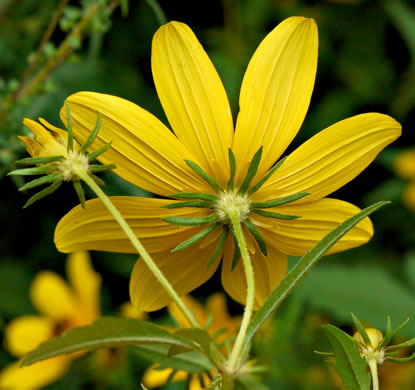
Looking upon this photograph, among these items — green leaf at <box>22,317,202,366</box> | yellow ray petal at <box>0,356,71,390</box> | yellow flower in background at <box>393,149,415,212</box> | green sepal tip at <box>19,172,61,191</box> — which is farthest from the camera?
yellow flower in background at <box>393,149,415,212</box>

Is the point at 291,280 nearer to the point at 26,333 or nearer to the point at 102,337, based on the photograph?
the point at 102,337

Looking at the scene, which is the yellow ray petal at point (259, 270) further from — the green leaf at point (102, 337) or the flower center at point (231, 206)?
the green leaf at point (102, 337)

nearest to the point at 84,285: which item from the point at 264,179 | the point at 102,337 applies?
the point at 264,179

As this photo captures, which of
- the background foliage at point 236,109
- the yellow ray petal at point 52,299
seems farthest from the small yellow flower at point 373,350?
the yellow ray petal at point 52,299

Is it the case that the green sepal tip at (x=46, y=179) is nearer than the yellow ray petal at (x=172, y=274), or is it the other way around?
the green sepal tip at (x=46, y=179)

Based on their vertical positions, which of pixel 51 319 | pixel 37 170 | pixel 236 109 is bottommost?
pixel 37 170

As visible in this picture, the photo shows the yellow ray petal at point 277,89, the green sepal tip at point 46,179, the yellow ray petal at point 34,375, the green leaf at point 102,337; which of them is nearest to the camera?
the green leaf at point 102,337

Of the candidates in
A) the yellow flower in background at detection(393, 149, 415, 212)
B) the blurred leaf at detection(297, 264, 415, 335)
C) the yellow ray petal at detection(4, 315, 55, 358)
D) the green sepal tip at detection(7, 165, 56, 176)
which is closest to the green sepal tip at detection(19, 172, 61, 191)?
the green sepal tip at detection(7, 165, 56, 176)

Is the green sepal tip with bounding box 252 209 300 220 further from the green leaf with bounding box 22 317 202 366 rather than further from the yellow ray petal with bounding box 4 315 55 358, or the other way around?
the yellow ray petal with bounding box 4 315 55 358
